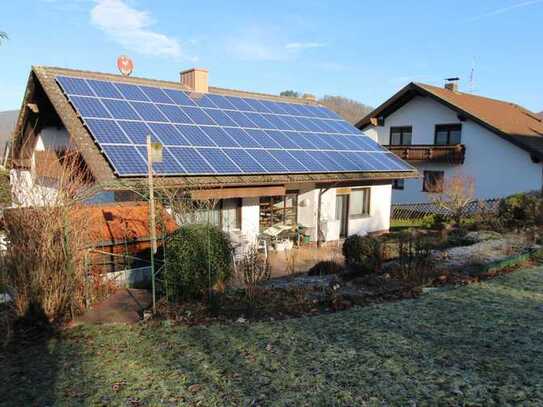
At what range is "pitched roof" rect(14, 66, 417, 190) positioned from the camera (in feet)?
36.4

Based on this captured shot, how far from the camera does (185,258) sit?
7.72 m

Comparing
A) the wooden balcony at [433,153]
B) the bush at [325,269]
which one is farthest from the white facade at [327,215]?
the wooden balcony at [433,153]

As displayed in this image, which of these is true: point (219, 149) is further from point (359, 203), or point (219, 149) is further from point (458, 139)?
point (458, 139)

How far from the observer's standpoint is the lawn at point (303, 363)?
4430mm

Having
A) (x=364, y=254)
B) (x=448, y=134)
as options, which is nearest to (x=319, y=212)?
(x=364, y=254)

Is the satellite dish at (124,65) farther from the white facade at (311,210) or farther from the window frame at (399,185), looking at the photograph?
the window frame at (399,185)

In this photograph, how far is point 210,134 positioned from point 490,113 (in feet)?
69.5

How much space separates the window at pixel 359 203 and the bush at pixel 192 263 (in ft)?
35.9

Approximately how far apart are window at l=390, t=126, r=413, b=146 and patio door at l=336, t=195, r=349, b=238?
1416 centimetres

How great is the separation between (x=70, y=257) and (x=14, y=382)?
2.34 meters

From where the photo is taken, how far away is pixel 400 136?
3041 centimetres

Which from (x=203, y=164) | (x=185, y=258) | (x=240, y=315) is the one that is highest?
(x=203, y=164)

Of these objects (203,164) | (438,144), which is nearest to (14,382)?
(203,164)

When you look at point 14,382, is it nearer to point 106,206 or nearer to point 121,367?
point 121,367
